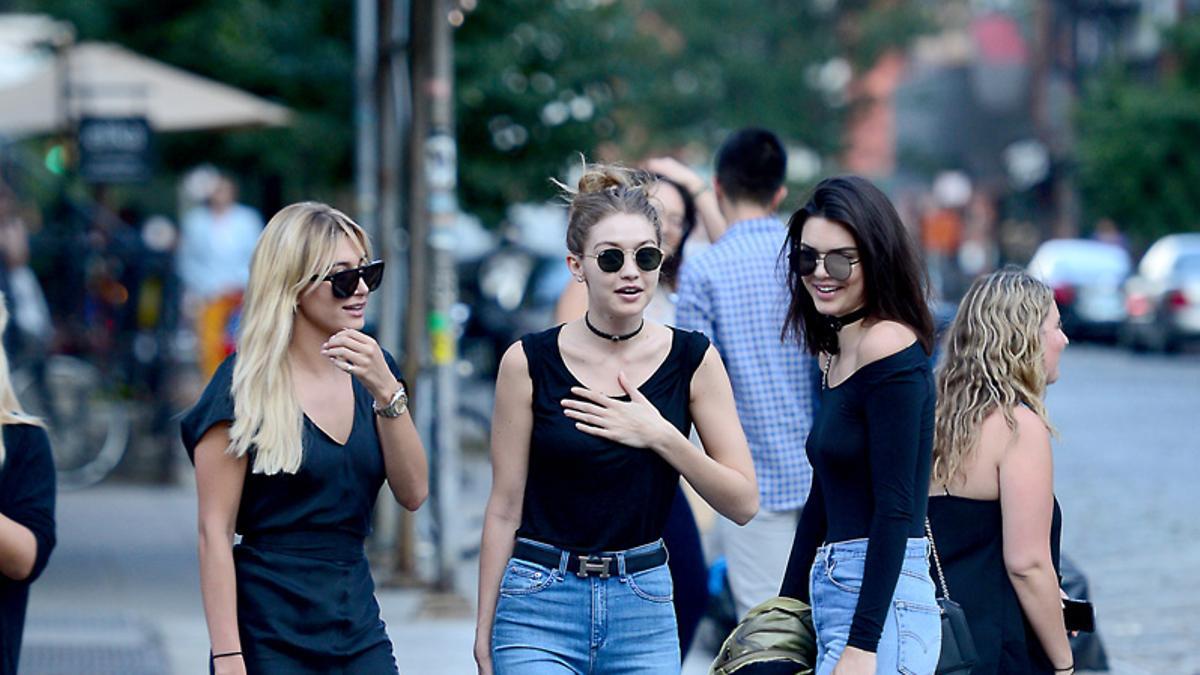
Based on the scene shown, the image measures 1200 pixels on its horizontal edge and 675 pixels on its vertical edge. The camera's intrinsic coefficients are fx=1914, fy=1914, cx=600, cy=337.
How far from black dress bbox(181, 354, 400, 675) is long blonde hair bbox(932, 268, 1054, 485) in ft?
4.56

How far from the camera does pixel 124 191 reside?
3002 centimetres

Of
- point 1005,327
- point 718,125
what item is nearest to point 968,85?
point 718,125

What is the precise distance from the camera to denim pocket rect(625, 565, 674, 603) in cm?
424

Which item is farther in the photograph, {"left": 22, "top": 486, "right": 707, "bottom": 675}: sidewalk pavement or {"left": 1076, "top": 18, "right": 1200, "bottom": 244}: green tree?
{"left": 1076, "top": 18, "right": 1200, "bottom": 244}: green tree

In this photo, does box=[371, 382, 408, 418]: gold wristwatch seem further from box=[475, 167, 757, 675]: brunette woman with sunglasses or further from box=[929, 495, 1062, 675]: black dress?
box=[929, 495, 1062, 675]: black dress

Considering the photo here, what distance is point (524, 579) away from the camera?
14.0ft

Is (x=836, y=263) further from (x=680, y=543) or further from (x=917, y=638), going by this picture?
(x=680, y=543)

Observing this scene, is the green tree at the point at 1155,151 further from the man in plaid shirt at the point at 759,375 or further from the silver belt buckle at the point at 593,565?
the silver belt buckle at the point at 593,565

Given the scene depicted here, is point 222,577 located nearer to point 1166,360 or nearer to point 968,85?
point 1166,360

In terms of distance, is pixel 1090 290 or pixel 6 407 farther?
pixel 1090 290

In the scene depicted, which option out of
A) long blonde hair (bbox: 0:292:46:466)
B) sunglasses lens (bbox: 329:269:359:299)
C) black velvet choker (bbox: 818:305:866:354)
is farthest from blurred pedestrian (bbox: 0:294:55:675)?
black velvet choker (bbox: 818:305:866:354)

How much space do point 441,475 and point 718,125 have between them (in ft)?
133

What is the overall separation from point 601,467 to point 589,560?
206 mm

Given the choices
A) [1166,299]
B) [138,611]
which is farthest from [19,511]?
[1166,299]
